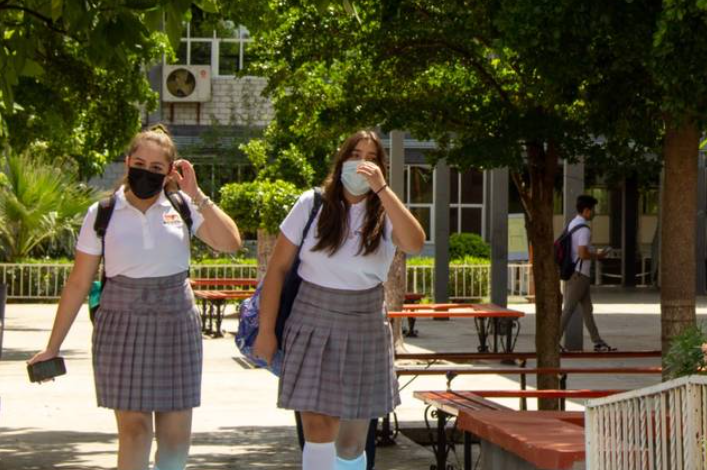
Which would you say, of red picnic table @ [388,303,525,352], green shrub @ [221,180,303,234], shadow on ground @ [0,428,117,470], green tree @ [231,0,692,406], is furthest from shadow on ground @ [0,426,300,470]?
green shrub @ [221,180,303,234]

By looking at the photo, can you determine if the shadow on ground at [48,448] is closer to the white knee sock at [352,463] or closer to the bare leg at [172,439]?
the bare leg at [172,439]

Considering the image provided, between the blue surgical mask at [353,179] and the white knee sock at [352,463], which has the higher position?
the blue surgical mask at [353,179]

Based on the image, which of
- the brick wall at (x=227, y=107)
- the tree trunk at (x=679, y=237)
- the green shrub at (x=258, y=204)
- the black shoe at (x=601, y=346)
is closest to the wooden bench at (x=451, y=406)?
the tree trunk at (x=679, y=237)

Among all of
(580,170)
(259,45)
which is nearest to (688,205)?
(259,45)

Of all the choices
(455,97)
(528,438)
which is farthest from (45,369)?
(455,97)

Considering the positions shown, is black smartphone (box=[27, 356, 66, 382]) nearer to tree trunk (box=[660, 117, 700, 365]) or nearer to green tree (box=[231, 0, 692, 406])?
tree trunk (box=[660, 117, 700, 365])

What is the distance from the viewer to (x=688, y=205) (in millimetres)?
8672

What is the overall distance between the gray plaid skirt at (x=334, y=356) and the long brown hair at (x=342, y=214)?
196mm

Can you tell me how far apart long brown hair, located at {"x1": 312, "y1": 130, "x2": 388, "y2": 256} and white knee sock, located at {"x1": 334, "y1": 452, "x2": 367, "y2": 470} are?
34.7 inches

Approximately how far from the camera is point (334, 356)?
672 cm

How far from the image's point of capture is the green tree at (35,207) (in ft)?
105

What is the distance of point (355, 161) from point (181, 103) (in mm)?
33227

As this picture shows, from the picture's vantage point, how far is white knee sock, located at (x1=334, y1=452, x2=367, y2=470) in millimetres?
6871

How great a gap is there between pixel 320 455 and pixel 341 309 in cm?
60
